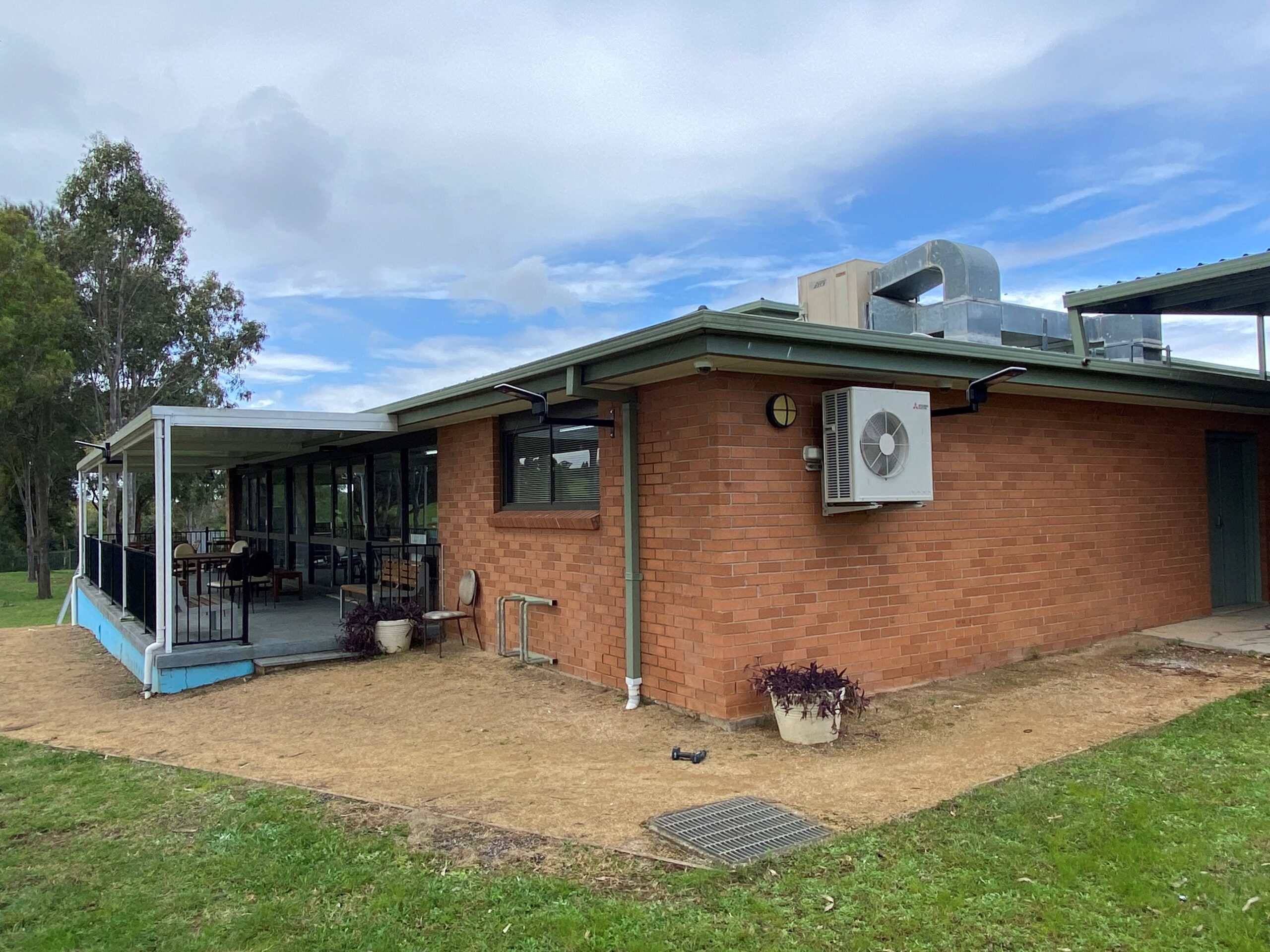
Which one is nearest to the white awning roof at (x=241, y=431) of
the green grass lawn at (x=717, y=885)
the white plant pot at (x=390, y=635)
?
the white plant pot at (x=390, y=635)

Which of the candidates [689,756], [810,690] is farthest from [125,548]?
[810,690]

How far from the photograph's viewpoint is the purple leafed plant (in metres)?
5.18

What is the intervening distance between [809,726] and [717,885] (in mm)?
2099

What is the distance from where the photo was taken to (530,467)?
8.19 m

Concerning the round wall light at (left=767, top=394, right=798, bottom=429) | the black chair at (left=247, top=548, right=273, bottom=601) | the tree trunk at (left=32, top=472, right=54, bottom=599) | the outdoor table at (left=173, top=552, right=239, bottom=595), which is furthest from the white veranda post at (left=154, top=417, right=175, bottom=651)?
the tree trunk at (left=32, top=472, right=54, bottom=599)

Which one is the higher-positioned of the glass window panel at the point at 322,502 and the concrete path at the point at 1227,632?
the glass window panel at the point at 322,502

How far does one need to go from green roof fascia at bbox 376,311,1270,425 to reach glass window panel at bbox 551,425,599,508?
626 millimetres

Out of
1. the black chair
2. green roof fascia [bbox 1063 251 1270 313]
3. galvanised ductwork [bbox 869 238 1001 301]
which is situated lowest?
the black chair

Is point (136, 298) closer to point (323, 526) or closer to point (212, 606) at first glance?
point (323, 526)

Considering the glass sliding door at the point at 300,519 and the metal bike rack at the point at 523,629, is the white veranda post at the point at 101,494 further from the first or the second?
the metal bike rack at the point at 523,629

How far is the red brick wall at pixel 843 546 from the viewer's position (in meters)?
5.73

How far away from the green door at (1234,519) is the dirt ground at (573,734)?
247 cm

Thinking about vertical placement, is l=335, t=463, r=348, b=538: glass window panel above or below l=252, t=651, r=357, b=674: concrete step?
above

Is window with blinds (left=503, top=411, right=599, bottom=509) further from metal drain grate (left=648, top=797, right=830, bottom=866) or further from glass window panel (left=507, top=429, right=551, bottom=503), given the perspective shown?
metal drain grate (left=648, top=797, right=830, bottom=866)
